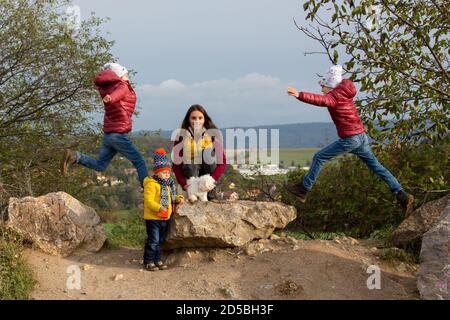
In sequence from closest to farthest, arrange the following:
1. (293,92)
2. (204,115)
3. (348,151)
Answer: (293,92) → (348,151) → (204,115)

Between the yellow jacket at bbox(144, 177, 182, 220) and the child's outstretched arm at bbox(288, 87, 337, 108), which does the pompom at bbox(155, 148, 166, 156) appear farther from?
the child's outstretched arm at bbox(288, 87, 337, 108)

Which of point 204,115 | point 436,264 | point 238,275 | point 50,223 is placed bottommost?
point 238,275

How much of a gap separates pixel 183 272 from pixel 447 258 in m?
3.44

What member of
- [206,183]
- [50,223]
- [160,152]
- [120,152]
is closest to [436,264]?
[206,183]

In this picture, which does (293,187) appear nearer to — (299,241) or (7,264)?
(299,241)

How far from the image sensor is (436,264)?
22.5 feet

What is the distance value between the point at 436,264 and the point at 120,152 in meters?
4.59

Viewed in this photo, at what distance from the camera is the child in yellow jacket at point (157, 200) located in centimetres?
737

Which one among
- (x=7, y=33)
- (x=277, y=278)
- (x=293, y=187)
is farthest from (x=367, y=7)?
(x=7, y=33)

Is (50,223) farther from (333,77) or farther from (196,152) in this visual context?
(333,77)

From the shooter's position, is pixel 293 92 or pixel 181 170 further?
pixel 181 170

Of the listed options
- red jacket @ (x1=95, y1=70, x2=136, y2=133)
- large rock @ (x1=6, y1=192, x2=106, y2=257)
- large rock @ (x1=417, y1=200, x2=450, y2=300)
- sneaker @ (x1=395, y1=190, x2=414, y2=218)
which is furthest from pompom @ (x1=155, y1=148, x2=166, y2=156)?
large rock @ (x1=417, y1=200, x2=450, y2=300)

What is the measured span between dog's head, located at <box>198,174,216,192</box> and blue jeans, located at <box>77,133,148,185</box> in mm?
960
